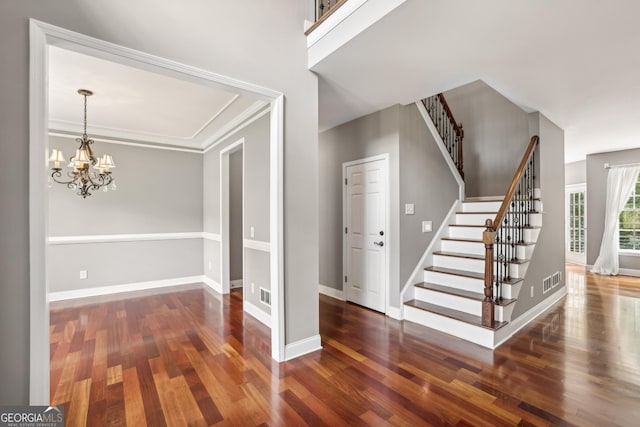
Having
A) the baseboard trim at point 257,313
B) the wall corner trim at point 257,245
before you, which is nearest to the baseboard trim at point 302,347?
the baseboard trim at point 257,313

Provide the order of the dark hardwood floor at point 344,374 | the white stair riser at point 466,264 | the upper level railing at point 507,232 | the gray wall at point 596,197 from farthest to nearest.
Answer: the gray wall at point 596,197
the white stair riser at point 466,264
the upper level railing at point 507,232
the dark hardwood floor at point 344,374

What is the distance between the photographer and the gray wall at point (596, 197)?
6.30 meters

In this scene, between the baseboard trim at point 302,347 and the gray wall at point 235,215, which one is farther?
the gray wall at point 235,215

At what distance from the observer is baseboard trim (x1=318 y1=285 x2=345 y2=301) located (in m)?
4.50

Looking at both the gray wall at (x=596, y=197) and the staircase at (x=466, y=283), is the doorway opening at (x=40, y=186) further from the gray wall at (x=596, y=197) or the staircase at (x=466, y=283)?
the gray wall at (x=596, y=197)

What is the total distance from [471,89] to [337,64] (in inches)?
166

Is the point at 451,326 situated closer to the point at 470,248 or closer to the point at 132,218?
the point at 470,248

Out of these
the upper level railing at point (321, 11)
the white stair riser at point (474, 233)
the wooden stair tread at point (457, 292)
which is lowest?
the wooden stair tread at point (457, 292)

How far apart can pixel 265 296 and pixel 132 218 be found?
10.2ft

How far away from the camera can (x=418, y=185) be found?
3.93 meters

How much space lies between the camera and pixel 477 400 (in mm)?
2053

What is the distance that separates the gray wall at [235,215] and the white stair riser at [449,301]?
3077mm

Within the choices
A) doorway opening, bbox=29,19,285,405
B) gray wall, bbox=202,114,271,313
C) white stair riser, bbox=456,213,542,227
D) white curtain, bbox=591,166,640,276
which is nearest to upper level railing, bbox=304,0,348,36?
gray wall, bbox=202,114,271,313

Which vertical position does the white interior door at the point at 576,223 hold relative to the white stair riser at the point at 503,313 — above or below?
above
